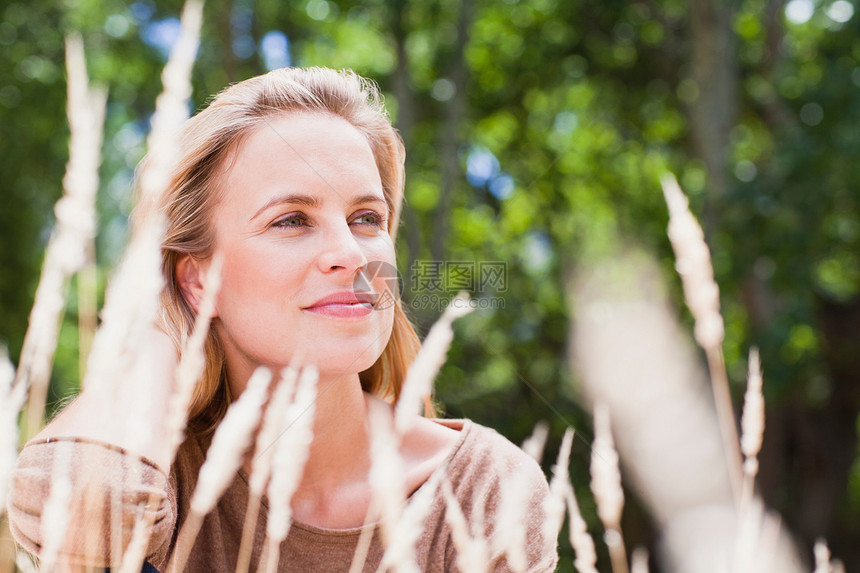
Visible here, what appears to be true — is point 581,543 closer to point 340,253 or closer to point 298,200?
point 340,253

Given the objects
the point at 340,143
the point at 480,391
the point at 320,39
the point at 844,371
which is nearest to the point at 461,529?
the point at 340,143

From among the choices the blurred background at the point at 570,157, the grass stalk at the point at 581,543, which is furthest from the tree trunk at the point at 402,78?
the grass stalk at the point at 581,543

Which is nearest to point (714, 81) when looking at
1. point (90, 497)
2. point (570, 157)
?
point (570, 157)

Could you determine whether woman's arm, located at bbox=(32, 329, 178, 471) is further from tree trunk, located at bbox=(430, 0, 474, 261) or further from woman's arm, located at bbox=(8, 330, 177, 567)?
tree trunk, located at bbox=(430, 0, 474, 261)

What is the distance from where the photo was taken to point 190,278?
1.82 m

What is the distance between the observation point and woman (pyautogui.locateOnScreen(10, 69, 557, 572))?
1.54 m

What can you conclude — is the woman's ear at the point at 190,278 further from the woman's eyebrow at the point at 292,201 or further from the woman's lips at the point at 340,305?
the woman's lips at the point at 340,305

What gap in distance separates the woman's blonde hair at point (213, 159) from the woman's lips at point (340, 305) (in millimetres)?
297

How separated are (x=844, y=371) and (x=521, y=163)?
552 cm

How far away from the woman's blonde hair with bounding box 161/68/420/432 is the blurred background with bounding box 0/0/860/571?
4832mm

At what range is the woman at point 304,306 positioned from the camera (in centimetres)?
154

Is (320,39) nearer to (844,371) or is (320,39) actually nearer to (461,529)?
(844,371)

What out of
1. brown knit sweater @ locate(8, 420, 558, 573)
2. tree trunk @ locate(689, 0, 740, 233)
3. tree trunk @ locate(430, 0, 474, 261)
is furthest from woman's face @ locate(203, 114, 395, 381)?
tree trunk @ locate(689, 0, 740, 233)

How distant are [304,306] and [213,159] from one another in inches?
18.4
